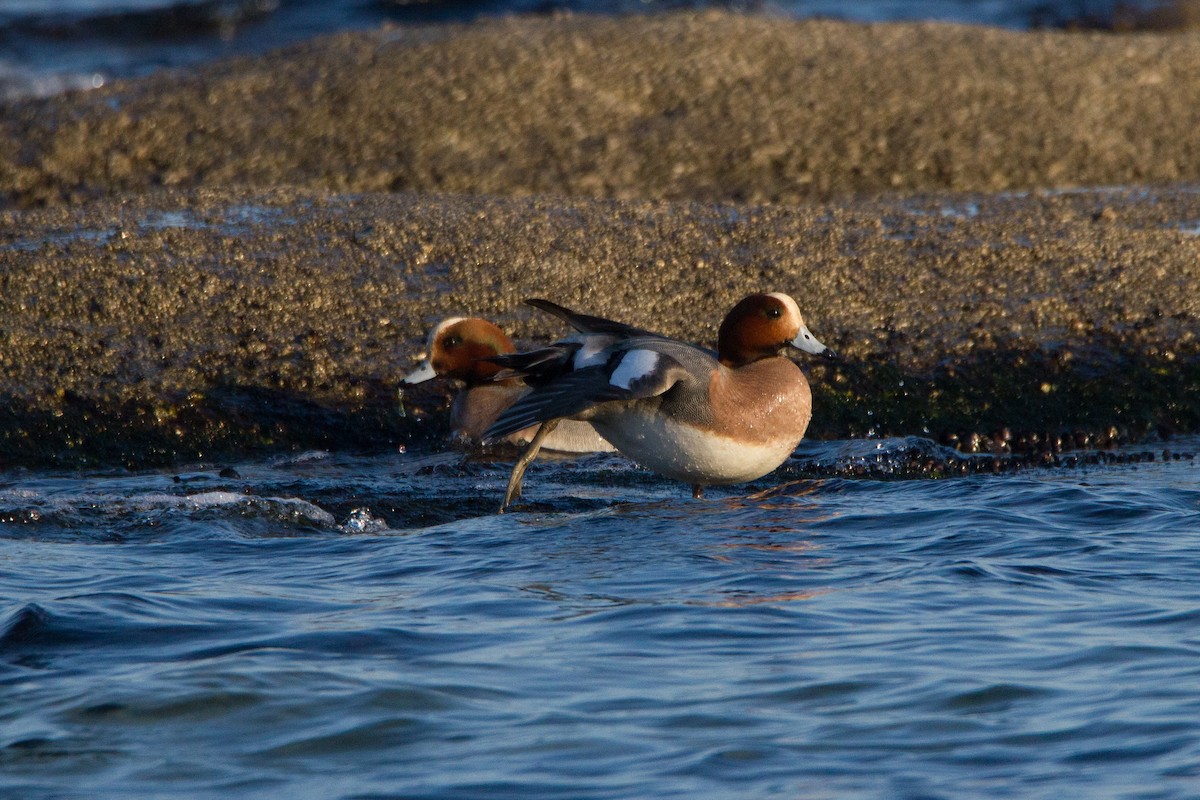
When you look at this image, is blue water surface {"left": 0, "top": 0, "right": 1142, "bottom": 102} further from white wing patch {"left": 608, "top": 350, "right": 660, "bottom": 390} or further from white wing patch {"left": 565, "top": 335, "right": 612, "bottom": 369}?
white wing patch {"left": 608, "top": 350, "right": 660, "bottom": 390}

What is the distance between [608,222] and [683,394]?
9.41 feet

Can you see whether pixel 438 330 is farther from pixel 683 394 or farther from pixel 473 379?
pixel 683 394

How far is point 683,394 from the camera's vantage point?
241 inches

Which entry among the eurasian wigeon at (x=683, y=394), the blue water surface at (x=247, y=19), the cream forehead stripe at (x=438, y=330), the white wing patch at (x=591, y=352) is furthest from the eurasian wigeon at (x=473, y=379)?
the blue water surface at (x=247, y=19)

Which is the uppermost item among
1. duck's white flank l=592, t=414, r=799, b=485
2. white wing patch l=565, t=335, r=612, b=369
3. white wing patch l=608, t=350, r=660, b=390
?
white wing patch l=565, t=335, r=612, b=369

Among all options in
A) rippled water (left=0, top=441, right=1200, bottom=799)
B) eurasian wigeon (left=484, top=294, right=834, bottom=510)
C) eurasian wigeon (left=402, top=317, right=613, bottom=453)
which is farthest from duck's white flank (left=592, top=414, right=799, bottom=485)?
eurasian wigeon (left=402, top=317, right=613, bottom=453)

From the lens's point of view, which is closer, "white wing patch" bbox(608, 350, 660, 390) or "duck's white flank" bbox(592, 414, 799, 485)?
"white wing patch" bbox(608, 350, 660, 390)

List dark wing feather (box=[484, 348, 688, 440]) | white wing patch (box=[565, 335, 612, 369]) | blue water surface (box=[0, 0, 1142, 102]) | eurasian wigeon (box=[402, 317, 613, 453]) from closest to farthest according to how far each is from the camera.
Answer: dark wing feather (box=[484, 348, 688, 440])
white wing patch (box=[565, 335, 612, 369])
eurasian wigeon (box=[402, 317, 613, 453])
blue water surface (box=[0, 0, 1142, 102])

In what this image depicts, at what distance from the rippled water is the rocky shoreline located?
2.77ft

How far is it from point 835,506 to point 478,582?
5.34 feet

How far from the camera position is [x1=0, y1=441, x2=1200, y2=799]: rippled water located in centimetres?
374

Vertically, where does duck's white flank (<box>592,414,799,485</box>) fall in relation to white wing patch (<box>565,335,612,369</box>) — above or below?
below

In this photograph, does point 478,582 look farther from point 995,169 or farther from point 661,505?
point 995,169

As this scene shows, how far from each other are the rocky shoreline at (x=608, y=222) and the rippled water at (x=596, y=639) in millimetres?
844
